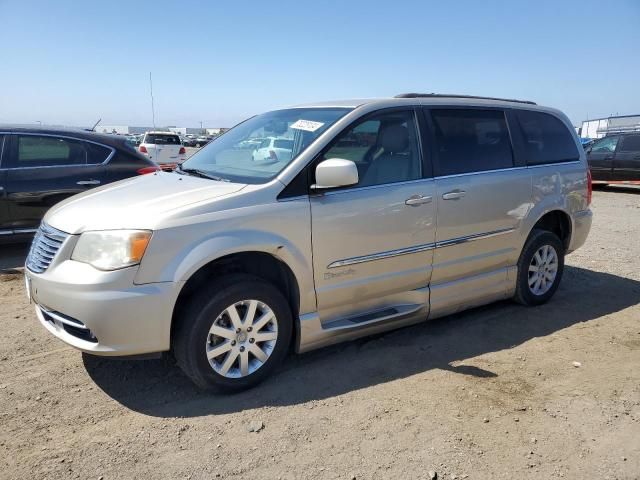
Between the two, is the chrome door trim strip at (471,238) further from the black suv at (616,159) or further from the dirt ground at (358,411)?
the black suv at (616,159)

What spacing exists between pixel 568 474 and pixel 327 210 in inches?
80.2

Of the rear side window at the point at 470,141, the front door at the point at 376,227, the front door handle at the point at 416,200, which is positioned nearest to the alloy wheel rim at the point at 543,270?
the rear side window at the point at 470,141

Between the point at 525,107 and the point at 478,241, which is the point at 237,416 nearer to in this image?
the point at 478,241

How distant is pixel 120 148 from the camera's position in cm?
705

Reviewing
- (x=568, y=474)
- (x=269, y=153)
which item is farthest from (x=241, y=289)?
(x=568, y=474)

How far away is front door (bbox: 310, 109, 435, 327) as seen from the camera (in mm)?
3594

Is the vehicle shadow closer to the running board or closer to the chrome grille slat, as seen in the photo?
the running board

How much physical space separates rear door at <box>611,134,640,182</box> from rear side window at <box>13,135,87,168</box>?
1434 cm

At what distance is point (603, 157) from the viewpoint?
15.6 metres

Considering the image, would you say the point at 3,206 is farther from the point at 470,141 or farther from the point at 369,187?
the point at 470,141

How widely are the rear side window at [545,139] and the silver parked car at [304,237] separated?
3 centimetres

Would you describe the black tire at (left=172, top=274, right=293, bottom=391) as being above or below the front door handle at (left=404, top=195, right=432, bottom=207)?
below

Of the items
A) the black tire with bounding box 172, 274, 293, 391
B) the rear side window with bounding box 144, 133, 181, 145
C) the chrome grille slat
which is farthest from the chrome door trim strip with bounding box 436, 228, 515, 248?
the rear side window with bounding box 144, 133, 181, 145

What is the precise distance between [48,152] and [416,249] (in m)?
5.01
